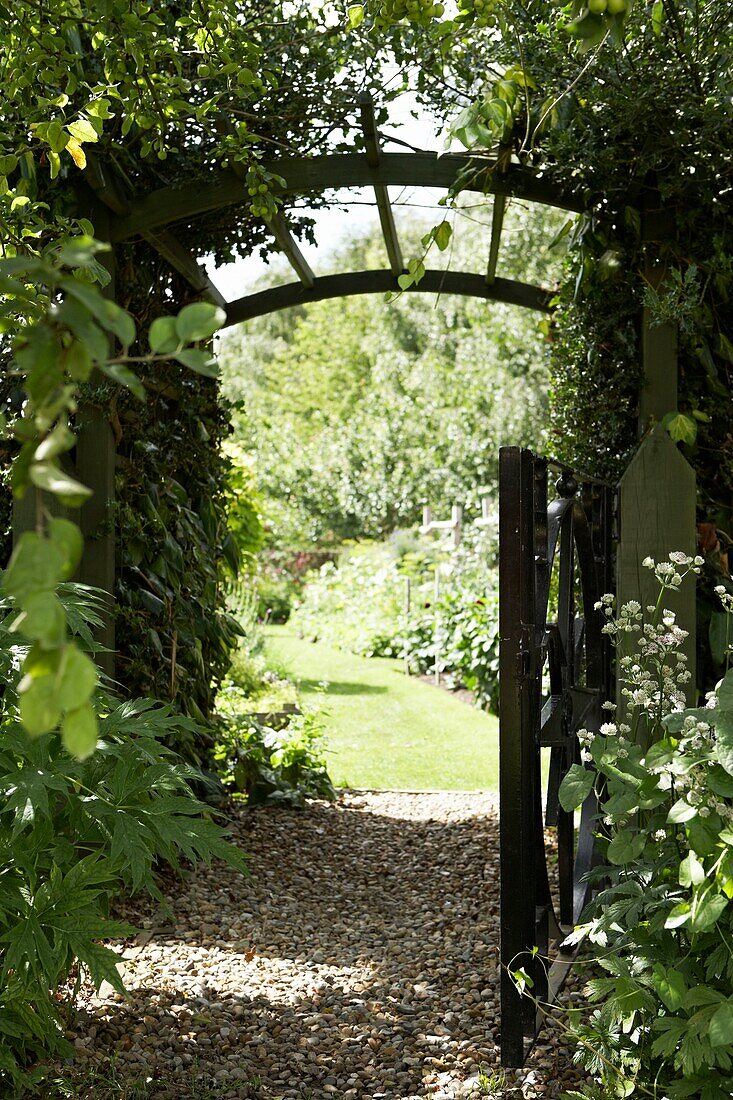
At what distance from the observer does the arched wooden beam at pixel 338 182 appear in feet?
10.6

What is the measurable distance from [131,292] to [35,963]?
96.3 inches

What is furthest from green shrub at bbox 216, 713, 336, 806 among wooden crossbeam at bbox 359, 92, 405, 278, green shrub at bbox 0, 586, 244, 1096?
green shrub at bbox 0, 586, 244, 1096

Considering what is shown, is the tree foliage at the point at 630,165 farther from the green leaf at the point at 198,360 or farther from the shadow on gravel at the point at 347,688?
the shadow on gravel at the point at 347,688

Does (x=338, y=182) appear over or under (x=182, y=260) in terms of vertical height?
over

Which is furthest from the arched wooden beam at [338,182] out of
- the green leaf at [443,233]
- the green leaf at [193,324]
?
the green leaf at [193,324]

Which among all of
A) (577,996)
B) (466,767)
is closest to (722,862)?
(577,996)

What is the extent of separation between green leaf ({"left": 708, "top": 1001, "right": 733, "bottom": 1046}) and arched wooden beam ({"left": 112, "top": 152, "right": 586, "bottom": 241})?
251 centimetres

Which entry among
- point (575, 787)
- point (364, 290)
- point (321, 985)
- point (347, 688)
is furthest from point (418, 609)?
point (575, 787)

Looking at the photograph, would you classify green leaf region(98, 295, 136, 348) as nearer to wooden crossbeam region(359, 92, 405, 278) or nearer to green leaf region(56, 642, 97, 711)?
green leaf region(56, 642, 97, 711)

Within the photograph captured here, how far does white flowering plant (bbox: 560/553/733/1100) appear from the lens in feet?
5.08

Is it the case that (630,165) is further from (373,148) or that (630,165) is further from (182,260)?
(182,260)

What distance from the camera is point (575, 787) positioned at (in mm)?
1814

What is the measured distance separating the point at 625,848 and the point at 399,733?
16.0 ft

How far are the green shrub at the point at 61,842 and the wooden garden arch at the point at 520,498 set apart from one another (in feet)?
1.99
